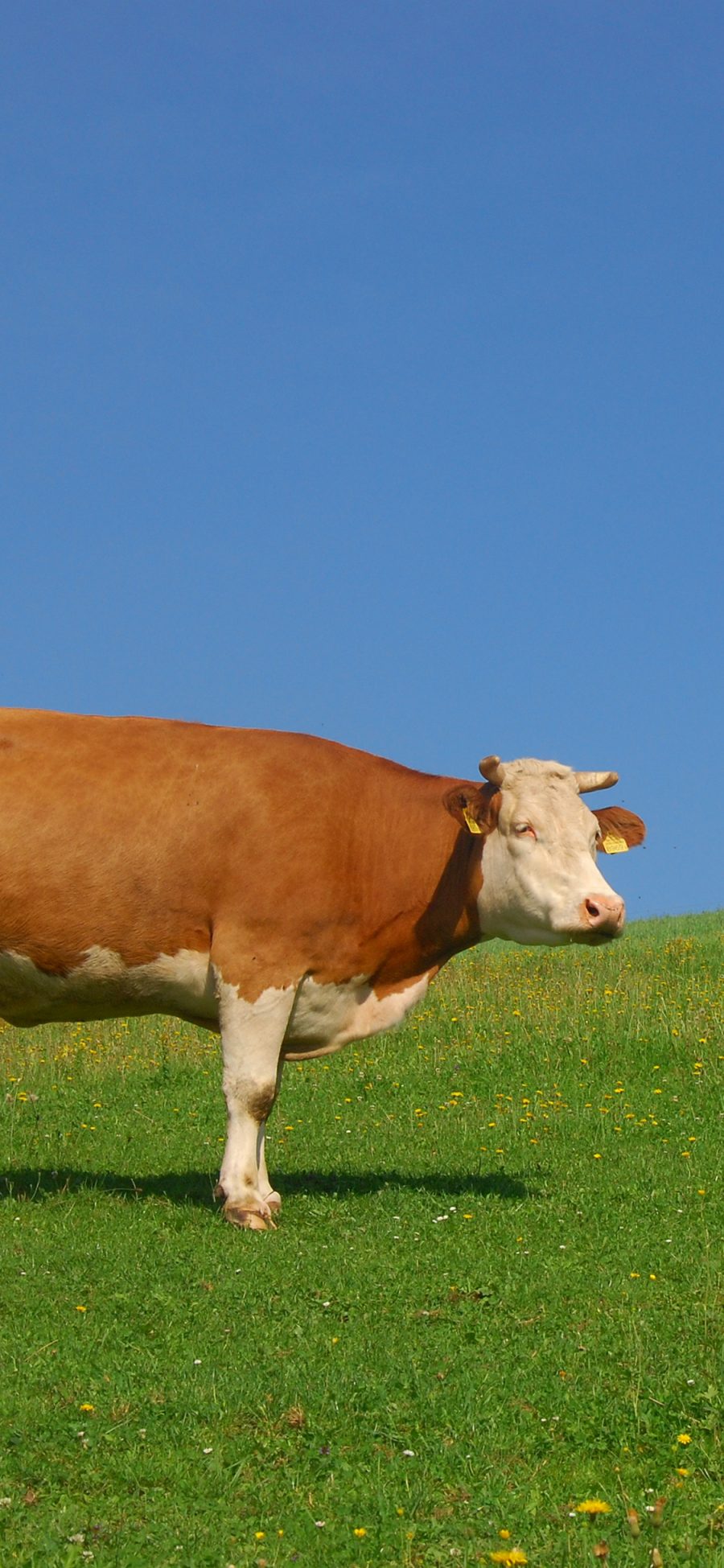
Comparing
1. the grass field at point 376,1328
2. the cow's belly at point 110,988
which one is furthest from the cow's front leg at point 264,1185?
the cow's belly at point 110,988

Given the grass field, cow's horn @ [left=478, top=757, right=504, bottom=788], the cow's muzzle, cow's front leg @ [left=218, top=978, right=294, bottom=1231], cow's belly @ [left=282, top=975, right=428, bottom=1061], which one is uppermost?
cow's horn @ [left=478, top=757, right=504, bottom=788]

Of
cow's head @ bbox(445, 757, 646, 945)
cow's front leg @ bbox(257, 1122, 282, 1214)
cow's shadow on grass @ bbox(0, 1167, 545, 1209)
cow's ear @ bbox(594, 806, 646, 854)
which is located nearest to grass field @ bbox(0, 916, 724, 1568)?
cow's shadow on grass @ bbox(0, 1167, 545, 1209)

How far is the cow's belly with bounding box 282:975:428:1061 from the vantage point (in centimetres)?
1178

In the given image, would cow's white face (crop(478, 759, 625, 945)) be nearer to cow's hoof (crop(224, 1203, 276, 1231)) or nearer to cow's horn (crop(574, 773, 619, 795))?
cow's horn (crop(574, 773, 619, 795))

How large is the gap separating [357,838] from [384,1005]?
1.33m

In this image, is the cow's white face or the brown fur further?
the brown fur

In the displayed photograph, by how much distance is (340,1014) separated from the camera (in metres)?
12.0

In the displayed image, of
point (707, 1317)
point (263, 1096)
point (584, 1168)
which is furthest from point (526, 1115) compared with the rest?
point (707, 1317)

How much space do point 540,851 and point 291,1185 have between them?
3.47 m

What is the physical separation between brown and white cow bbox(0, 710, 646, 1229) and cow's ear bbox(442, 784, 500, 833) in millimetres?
14

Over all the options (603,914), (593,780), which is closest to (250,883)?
(603,914)

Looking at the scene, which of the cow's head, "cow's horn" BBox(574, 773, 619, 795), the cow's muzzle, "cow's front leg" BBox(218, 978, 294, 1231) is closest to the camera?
the cow's muzzle

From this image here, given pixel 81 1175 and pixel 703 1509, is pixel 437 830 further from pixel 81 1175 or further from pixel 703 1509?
pixel 703 1509

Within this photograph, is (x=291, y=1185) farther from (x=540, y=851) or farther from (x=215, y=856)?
(x=540, y=851)
